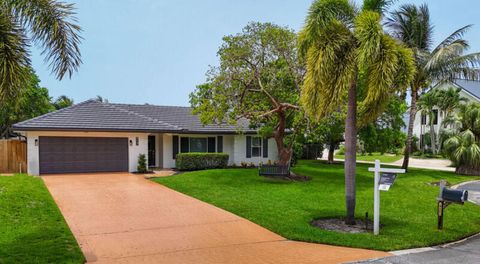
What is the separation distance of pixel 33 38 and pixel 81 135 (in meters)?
14.5

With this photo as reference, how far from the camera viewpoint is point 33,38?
7926mm

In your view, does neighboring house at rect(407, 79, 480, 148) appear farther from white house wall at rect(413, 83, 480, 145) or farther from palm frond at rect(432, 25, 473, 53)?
palm frond at rect(432, 25, 473, 53)

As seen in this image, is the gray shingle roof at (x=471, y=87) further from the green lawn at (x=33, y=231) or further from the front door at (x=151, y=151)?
the green lawn at (x=33, y=231)

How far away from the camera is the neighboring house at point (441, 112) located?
138ft

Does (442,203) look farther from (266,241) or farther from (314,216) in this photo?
(266,241)

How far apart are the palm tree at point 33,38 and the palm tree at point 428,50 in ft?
65.6

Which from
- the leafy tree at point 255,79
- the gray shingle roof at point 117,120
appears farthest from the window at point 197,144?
the leafy tree at point 255,79

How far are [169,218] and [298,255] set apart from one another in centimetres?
444

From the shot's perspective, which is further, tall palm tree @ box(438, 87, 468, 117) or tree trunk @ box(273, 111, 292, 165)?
tall palm tree @ box(438, 87, 468, 117)

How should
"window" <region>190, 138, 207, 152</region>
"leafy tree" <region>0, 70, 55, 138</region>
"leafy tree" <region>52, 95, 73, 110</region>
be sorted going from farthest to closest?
"leafy tree" <region>52, 95, 73, 110</region>
"leafy tree" <region>0, 70, 55, 138</region>
"window" <region>190, 138, 207, 152</region>

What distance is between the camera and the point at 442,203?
973 centimetres

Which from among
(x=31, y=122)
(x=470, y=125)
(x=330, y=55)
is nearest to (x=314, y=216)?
(x=330, y=55)

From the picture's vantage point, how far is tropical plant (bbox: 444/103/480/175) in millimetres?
24594

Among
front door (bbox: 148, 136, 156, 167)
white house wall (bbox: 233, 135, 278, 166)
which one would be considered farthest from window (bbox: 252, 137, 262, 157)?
front door (bbox: 148, 136, 156, 167)
